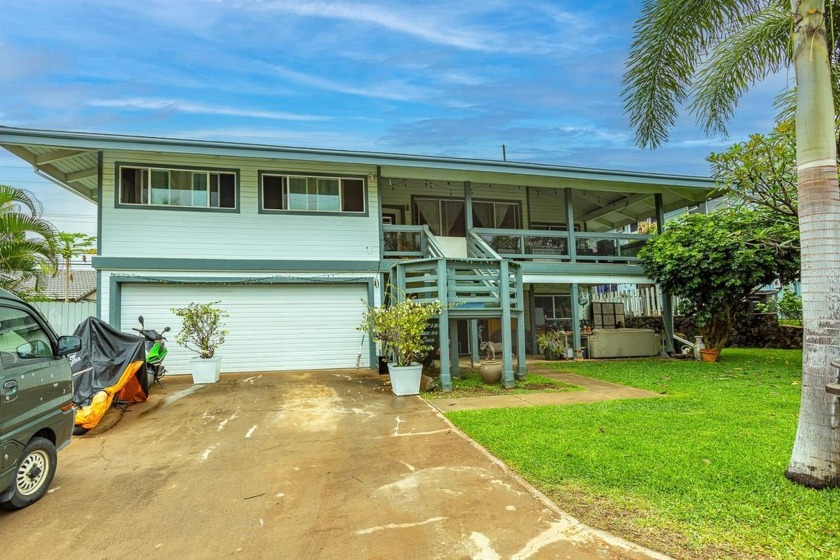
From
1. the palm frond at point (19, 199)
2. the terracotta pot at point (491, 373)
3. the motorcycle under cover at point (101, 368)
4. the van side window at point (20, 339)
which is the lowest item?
the terracotta pot at point (491, 373)

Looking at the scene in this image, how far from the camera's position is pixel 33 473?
3.95 m

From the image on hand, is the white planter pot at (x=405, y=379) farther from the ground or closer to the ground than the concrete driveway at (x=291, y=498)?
farther from the ground

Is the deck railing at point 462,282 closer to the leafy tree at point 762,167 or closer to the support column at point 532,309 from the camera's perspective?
the leafy tree at point 762,167

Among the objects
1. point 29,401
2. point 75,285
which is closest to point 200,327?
point 29,401

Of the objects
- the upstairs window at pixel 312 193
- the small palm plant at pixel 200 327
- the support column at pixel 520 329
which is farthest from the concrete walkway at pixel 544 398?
the upstairs window at pixel 312 193

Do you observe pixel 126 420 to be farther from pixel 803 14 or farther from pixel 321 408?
pixel 803 14

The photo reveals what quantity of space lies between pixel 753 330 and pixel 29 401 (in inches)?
739

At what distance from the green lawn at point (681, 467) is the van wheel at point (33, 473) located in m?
4.13

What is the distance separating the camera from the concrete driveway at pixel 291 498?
Result: 10.3 ft

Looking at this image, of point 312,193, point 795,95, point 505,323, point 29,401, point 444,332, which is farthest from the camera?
point 312,193

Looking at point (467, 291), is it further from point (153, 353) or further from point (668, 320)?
point (668, 320)

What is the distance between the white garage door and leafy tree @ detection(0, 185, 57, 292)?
2049 mm

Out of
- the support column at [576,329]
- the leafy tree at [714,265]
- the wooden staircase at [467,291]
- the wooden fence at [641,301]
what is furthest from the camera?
the wooden fence at [641,301]

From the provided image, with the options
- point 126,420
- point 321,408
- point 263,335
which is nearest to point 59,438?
point 126,420
